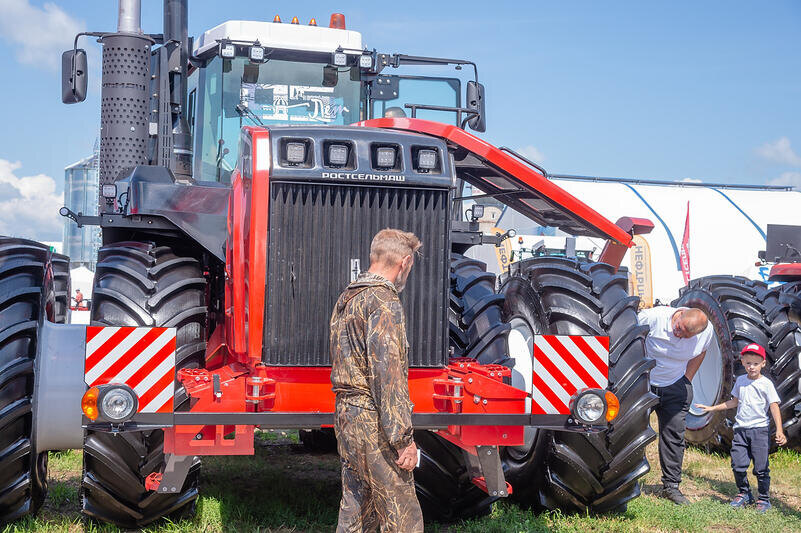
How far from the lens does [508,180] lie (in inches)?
231

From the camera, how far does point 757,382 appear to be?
736 centimetres

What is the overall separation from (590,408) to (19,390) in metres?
3.26

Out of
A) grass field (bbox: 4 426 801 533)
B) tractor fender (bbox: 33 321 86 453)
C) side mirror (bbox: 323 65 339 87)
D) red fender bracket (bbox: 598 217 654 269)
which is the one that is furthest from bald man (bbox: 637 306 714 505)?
tractor fender (bbox: 33 321 86 453)

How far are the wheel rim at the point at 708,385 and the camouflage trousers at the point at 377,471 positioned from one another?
576 centimetres

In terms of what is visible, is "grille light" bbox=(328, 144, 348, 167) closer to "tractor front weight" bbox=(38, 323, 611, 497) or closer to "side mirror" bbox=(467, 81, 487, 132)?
"tractor front weight" bbox=(38, 323, 611, 497)

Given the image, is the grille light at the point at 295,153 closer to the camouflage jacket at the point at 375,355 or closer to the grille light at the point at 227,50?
the camouflage jacket at the point at 375,355

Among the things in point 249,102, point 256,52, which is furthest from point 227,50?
point 249,102

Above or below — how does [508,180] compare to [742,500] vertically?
above

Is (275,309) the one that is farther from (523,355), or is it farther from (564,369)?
(523,355)

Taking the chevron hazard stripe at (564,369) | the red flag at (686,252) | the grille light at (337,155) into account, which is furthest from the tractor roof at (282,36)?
the red flag at (686,252)

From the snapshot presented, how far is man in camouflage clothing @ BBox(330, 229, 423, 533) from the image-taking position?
12.8 ft

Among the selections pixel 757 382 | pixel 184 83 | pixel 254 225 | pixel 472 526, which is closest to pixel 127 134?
pixel 184 83

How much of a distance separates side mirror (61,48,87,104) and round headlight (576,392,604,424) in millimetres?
4509

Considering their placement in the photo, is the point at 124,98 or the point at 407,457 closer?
the point at 407,457
